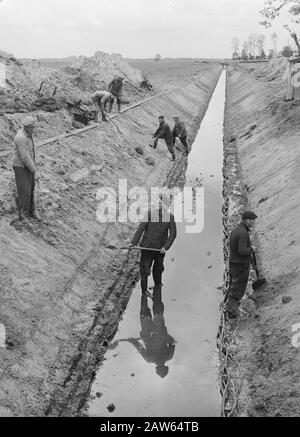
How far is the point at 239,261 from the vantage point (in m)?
8.34

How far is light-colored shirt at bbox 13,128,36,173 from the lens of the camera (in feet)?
30.3

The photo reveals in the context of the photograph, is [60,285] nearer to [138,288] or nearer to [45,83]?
[138,288]

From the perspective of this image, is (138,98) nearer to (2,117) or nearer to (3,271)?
(2,117)

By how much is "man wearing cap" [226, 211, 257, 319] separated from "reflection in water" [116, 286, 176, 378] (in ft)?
4.12

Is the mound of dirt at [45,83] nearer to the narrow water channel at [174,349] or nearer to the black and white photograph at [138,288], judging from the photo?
the black and white photograph at [138,288]

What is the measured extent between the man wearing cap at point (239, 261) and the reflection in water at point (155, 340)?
126 centimetres

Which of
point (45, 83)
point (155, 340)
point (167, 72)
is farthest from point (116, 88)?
point (167, 72)

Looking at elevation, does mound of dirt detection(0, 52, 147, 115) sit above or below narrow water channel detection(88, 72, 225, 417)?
above

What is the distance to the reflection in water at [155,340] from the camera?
314 inches

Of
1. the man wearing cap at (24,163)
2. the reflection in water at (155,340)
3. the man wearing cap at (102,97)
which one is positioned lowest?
the reflection in water at (155,340)

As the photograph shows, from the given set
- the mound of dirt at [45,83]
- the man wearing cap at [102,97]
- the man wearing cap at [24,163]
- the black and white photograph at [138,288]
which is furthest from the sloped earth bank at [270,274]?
the mound of dirt at [45,83]
